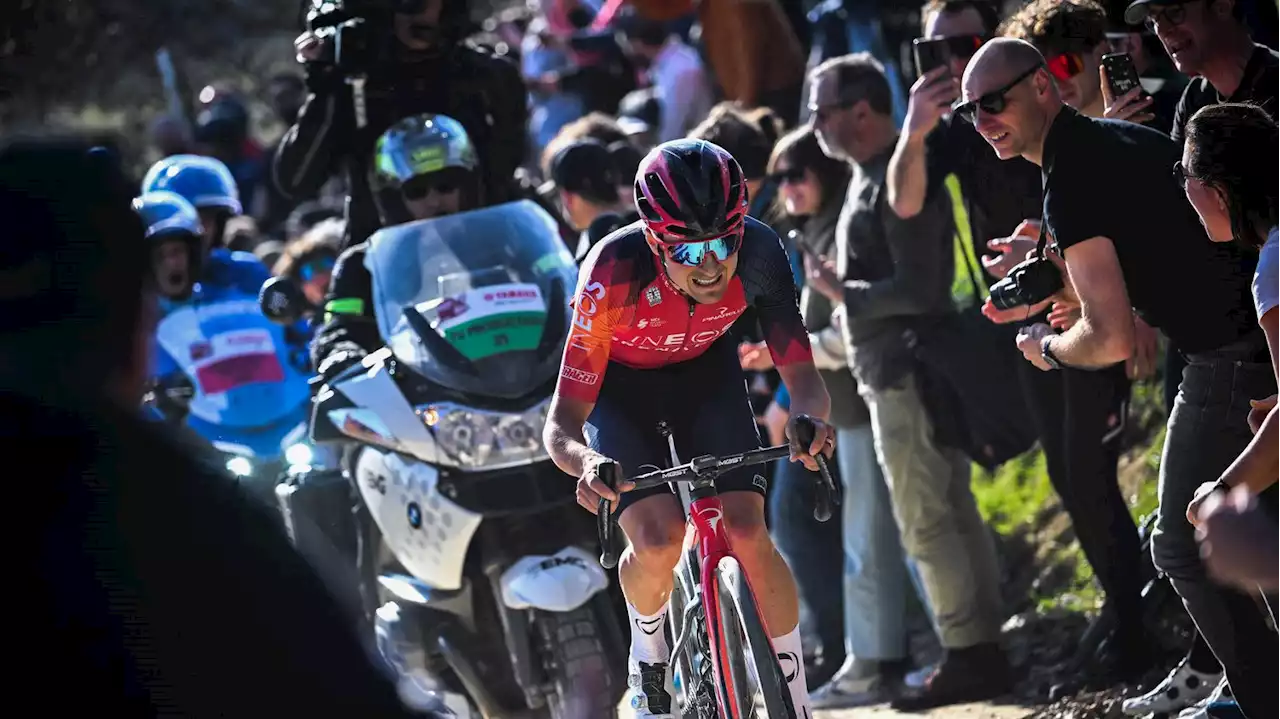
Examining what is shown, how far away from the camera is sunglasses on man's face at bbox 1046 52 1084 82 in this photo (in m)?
7.06

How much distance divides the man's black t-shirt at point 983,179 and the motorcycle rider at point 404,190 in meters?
1.99

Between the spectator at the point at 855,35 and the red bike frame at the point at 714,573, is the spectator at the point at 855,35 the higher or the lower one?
the higher one

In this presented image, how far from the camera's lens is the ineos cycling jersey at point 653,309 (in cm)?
588

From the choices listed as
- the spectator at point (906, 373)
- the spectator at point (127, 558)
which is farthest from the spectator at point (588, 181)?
the spectator at point (127, 558)

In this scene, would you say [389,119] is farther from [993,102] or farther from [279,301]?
[993,102]

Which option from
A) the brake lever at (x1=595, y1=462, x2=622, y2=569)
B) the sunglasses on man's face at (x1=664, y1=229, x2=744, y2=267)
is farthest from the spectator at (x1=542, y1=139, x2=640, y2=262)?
the brake lever at (x1=595, y1=462, x2=622, y2=569)

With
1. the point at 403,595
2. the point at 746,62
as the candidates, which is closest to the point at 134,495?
the point at 403,595

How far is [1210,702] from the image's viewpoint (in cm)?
616

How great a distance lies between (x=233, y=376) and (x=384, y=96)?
5.67 ft

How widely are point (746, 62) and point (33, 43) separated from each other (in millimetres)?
6067

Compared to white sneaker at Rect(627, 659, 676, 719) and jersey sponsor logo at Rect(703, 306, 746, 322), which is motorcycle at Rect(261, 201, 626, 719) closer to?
white sneaker at Rect(627, 659, 676, 719)

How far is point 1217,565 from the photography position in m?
4.41

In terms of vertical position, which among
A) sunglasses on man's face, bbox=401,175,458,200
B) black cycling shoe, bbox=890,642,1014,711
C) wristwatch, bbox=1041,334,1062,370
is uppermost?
sunglasses on man's face, bbox=401,175,458,200

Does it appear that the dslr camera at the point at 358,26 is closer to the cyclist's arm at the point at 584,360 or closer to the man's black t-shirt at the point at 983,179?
the man's black t-shirt at the point at 983,179
